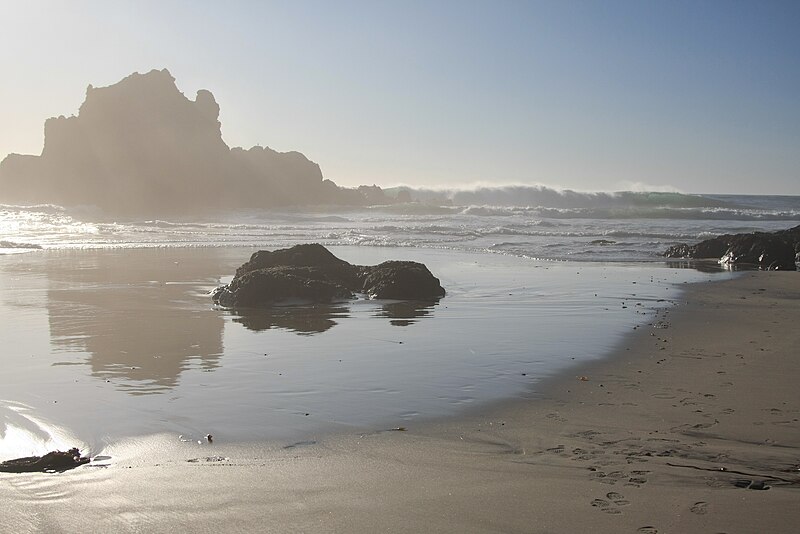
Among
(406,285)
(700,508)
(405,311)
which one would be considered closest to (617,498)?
(700,508)

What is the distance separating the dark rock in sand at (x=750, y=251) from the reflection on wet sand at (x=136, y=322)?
15.2 metres

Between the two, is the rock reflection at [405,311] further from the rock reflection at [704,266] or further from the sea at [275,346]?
the rock reflection at [704,266]

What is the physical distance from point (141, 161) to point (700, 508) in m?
96.3

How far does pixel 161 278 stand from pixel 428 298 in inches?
258

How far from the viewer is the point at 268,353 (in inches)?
331

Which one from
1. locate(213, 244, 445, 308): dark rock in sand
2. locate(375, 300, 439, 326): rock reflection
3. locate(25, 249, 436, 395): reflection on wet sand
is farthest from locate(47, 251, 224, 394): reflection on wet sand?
A: locate(375, 300, 439, 326): rock reflection

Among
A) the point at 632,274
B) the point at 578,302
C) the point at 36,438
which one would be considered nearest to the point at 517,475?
the point at 36,438

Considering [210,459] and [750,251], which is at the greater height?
[750,251]

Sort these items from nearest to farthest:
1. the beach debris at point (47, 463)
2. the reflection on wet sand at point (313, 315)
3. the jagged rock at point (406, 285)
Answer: the beach debris at point (47, 463), the reflection on wet sand at point (313, 315), the jagged rock at point (406, 285)

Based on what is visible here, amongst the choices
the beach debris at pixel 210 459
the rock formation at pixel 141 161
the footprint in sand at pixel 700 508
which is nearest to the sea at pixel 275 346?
the beach debris at pixel 210 459

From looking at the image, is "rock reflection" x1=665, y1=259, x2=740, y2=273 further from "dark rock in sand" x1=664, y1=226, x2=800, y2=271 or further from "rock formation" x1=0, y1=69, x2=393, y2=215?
"rock formation" x1=0, y1=69, x2=393, y2=215

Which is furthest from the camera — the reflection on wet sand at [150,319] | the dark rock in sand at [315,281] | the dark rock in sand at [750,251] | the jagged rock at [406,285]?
the dark rock in sand at [750,251]

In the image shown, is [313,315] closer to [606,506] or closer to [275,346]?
[275,346]

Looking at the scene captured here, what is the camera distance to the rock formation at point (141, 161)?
91.8 meters
